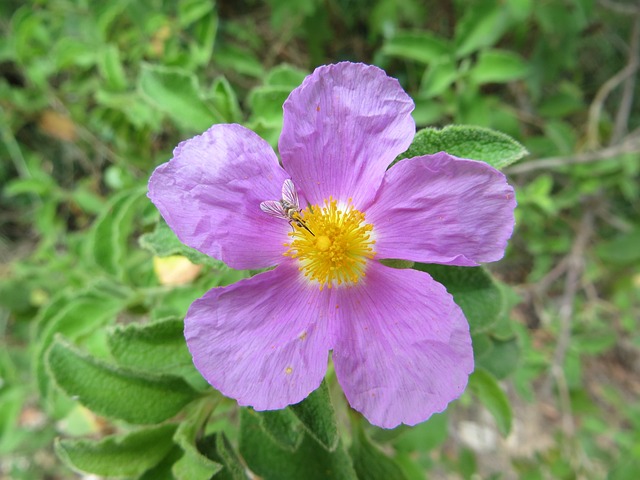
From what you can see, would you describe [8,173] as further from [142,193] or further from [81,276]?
[142,193]

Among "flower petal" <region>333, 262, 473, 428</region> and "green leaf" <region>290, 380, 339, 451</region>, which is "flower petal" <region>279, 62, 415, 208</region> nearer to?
"flower petal" <region>333, 262, 473, 428</region>

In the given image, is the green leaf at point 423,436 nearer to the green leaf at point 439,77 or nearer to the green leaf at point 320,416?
the green leaf at point 320,416

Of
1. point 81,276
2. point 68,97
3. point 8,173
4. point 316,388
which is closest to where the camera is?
point 316,388

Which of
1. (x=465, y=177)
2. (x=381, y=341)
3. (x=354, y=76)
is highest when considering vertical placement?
(x=354, y=76)

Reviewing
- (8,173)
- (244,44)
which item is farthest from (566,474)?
(8,173)

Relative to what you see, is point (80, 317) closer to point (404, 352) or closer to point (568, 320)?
point (404, 352)

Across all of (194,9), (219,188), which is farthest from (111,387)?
(194,9)
